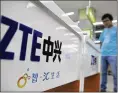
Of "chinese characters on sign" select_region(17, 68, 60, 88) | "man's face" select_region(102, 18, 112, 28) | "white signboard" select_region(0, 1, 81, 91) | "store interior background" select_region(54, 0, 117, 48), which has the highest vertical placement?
"store interior background" select_region(54, 0, 117, 48)

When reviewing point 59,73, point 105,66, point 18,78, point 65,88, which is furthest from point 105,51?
point 18,78

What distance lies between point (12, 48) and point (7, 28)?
60mm

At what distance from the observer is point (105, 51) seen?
2.43m

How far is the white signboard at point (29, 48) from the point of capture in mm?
484

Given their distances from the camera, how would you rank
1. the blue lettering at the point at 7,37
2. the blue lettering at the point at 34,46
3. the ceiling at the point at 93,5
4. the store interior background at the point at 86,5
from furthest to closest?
the ceiling at the point at 93,5 → the store interior background at the point at 86,5 → the blue lettering at the point at 34,46 → the blue lettering at the point at 7,37

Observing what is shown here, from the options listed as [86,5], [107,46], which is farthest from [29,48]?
[86,5]

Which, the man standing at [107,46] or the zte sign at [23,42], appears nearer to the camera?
the zte sign at [23,42]

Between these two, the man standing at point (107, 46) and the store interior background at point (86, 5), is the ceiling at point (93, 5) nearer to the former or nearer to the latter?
the store interior background at point (86, 5)

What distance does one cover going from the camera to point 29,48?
0.59 m

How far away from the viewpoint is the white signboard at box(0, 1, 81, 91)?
484 millimetres

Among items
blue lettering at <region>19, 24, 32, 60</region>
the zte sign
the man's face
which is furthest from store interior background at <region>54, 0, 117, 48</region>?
blue lettering at <region>19, 24, 32, 60</region>

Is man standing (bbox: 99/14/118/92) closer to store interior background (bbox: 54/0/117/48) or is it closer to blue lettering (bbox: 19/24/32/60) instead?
blue lettering (bbox: 19/24/32/60)

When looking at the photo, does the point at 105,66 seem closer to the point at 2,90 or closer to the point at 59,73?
the point at 59,73

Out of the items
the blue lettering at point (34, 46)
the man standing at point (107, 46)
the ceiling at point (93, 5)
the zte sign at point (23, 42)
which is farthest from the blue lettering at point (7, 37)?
the ceiling at point (93, 5)
